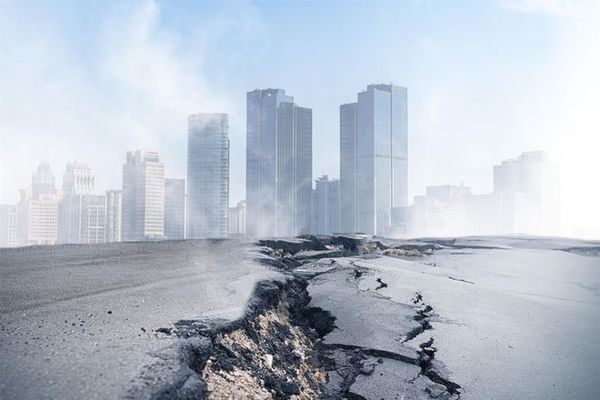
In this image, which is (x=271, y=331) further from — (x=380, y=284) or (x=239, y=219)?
(x=239, y=219)

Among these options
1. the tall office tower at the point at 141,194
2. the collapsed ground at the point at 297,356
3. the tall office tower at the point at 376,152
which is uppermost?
the tall office tower at the point at 376,152

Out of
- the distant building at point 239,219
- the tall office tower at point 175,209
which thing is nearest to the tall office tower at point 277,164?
the distant building at point 239,219

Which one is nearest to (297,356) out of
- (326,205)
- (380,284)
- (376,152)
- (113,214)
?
(380,284)

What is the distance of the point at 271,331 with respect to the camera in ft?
11.4

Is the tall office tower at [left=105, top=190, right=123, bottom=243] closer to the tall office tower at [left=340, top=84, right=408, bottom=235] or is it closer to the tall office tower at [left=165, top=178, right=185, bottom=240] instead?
the tall office tower at [left=165, top=178, right=185, bottom=240]

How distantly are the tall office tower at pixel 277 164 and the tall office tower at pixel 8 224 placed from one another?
122 feet

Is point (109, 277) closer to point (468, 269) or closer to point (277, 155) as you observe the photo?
point (468, 269)

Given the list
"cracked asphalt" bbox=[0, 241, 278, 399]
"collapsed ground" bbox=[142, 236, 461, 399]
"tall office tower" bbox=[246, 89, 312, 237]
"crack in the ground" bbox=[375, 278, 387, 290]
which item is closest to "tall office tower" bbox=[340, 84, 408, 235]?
"tall office tower" bbox=[246, 89, 312, 237]

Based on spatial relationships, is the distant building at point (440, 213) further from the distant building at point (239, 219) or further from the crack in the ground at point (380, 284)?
the crack in the ground at point (380, 284)

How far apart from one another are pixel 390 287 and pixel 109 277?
10.2 feet

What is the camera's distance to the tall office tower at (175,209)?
59153mm

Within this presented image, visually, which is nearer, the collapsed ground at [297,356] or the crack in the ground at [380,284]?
the collapsed ground at [297,356]

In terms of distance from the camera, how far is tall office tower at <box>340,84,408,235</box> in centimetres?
11031

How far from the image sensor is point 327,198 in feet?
357
